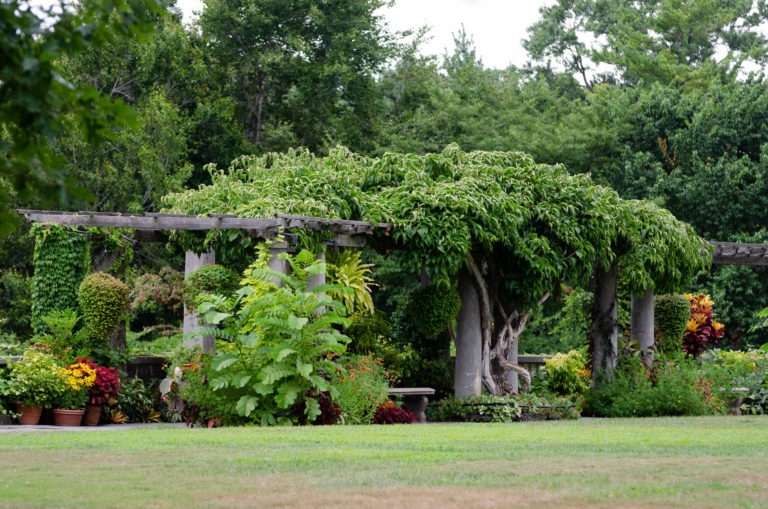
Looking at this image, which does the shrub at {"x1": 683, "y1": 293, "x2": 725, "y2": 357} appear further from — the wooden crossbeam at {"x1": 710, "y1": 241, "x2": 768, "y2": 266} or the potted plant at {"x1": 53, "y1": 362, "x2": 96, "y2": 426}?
the potted plant at {"x1": 53, "y1": 362, "x2": 96, "y2": 426}

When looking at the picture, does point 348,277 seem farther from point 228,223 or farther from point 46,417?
point 46,417

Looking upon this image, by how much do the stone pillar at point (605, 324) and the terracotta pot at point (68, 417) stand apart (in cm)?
765

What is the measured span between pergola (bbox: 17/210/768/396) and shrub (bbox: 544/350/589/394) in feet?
2.22

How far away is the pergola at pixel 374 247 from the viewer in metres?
11.1

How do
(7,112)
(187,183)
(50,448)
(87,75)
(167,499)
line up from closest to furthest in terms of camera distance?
(7,112) → (167,499) → (50,448) → (87,75) → (187,183)

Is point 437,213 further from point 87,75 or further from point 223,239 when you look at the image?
point 87,75

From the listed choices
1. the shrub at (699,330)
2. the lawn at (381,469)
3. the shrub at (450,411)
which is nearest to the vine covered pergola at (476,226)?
the shrub at (450,411)

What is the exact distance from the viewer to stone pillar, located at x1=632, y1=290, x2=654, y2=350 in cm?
1491

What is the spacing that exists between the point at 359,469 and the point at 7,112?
10.8 ft

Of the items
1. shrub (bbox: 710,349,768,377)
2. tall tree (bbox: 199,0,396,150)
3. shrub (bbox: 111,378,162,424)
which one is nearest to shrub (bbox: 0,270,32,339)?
tall tree (bbox: 199,0,396,150)

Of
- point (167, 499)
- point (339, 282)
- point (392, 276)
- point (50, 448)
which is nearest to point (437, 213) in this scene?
point (339, 282)

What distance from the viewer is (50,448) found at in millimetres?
7203

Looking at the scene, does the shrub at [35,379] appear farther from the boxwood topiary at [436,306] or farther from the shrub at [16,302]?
the shrub at [16,302]

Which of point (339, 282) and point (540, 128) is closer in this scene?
point (339, 282)
